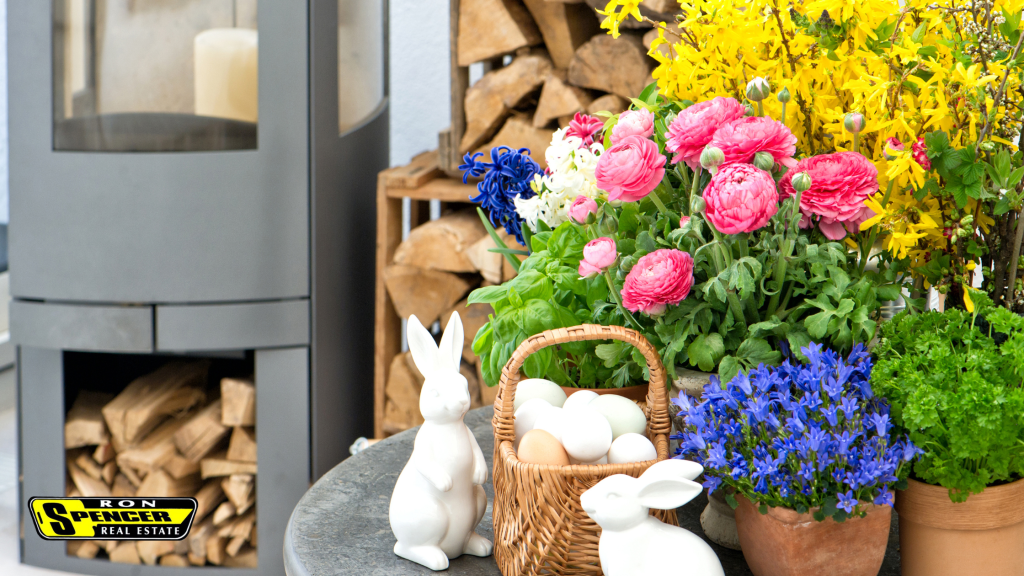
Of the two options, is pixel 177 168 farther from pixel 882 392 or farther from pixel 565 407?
pixel 882 392

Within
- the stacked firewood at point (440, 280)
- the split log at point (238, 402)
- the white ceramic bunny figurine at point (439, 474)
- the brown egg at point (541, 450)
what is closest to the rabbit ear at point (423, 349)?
the white ceramic bunny figurine at point (439, 474)

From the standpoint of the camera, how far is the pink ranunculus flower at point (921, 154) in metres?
0.60

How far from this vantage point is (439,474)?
0.63m

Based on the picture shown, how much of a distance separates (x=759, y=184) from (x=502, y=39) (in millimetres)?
969

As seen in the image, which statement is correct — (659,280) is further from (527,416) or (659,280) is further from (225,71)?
(225,71)

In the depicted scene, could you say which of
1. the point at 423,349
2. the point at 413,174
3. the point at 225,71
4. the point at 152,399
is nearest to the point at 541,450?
the point at 423,349

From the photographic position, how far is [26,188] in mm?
1452

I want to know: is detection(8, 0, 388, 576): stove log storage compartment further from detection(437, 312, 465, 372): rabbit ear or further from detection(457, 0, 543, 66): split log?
detection(437, 312, 465, 372): rabbit ear

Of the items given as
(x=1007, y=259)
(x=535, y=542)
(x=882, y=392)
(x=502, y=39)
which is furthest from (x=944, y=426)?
(x=502, y=39)

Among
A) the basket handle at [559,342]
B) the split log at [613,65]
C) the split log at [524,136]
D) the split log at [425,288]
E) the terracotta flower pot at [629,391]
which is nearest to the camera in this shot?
the basket handle at [559,342]

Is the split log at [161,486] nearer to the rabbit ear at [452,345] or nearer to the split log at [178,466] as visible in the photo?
the split log at [178,466]

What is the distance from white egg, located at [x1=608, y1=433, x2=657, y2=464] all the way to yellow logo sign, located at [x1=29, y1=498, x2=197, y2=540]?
4.01 feet

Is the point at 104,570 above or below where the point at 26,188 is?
below

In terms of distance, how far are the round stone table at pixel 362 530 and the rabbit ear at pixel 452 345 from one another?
0.52ft
